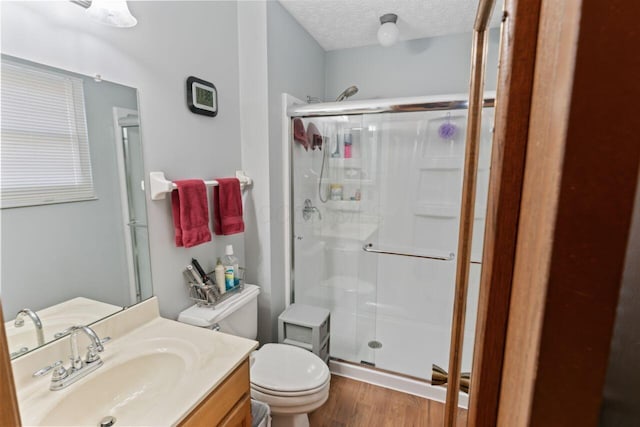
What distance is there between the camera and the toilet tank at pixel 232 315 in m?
1.44

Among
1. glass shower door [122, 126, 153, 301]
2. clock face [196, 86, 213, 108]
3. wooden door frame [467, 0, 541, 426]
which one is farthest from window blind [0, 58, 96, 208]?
wooden door frame [467, 0, 541, 426]

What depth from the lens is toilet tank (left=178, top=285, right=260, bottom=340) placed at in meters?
1.44

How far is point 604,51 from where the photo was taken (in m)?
0.18

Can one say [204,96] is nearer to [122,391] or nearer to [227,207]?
[227,207]

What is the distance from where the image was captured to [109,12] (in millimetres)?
1026

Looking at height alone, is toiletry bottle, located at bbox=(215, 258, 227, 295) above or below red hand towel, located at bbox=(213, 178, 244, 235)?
below

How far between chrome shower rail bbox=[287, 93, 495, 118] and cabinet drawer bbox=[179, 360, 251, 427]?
1.51 meters

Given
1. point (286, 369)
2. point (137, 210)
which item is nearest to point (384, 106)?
point (137, 210)

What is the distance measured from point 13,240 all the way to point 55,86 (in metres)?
0.50

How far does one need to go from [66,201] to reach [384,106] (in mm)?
1595

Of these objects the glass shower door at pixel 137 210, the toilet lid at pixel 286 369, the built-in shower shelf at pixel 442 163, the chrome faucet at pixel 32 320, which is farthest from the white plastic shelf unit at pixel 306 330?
the built-in shower shelf at pixel 442 163

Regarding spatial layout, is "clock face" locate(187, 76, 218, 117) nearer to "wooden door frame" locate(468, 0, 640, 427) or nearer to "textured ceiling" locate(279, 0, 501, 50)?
"textured ceiling" locate(279, 0, 501, 50)

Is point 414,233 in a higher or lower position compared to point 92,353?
higher

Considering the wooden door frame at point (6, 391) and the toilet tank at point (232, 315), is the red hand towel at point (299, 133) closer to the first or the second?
the toilet tank at point (232, 315)
